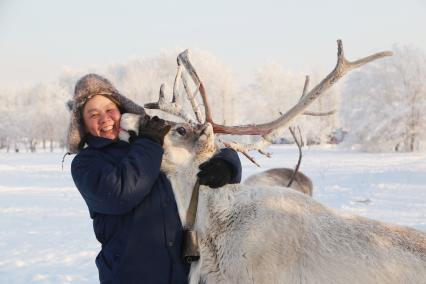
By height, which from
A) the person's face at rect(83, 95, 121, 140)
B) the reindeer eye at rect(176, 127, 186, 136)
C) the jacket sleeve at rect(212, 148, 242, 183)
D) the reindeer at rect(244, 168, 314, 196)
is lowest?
the reindeer at rect(244, 168, 314, 196)

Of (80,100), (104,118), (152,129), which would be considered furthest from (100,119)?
(152,129)

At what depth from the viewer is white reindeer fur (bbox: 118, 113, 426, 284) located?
9.62 feet

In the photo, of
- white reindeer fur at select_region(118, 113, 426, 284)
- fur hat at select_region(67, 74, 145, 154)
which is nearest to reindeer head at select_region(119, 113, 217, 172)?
white reindeer fur at select_region(118, 113, 426, 284)

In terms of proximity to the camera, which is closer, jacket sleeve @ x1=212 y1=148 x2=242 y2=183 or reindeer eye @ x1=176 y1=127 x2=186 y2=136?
jacket sleeve @ x1=212 y1=148 x2=242 y2=183

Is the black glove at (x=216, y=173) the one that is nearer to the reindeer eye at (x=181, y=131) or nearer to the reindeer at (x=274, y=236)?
the reindeer at (x=274, y=236)

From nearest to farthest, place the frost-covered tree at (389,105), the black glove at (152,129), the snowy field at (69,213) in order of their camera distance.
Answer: the black glove at (152,129)
the snowy field at (69,213)
the frost-covered tree at (389,105)

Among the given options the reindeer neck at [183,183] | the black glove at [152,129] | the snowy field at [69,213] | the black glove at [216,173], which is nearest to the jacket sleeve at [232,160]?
the black glove at [216,173]

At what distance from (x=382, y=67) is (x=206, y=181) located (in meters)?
45.9

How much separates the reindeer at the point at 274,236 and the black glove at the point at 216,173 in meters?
0.10

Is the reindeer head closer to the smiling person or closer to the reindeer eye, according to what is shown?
the reindeer eye

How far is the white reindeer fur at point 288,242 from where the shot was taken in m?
2.93

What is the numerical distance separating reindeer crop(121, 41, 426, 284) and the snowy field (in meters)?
4.34

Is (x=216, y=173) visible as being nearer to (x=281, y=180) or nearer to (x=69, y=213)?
(x=281, y=180)

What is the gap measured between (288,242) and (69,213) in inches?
435
